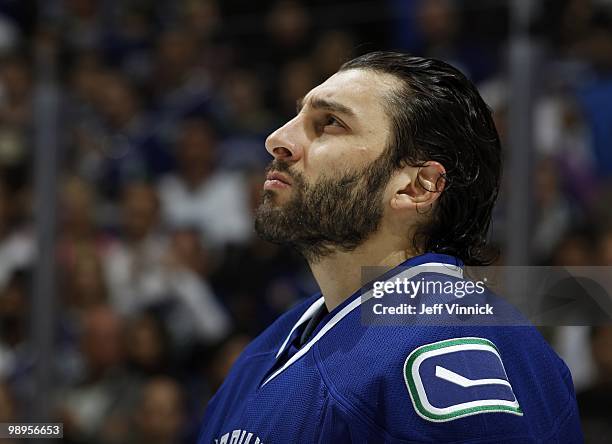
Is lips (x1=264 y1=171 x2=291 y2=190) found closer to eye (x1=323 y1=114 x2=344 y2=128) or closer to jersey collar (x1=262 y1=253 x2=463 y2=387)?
eye (x1=323 y1=114 x2=344 y2=128)

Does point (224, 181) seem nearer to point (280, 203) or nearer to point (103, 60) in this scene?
point (103, 60)

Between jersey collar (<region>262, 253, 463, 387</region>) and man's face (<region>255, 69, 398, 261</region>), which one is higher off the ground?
man's face (<region>255, 69, 398, 261</region>)

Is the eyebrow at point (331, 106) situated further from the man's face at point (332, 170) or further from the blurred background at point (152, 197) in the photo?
the blurred background at point (152, 197)

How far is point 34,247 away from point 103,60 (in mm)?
892

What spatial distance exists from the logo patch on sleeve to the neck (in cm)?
31

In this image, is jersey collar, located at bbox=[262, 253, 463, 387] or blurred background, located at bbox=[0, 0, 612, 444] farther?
blurred background, located at bbox=[0, 0, 612, 444]

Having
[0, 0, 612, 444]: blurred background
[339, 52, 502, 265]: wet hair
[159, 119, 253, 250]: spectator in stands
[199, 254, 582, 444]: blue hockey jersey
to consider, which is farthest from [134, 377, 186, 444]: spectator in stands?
[339, 52, 502, 265]: wet hair

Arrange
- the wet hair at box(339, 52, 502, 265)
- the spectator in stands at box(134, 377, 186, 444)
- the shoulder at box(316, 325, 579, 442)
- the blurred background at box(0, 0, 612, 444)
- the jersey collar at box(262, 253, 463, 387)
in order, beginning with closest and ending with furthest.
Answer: the shoulder at box(316, 325, 579, 442) < the jersey collar at box(262, 253, 463, 387) < the wet hair at box(339, 52, 502, 265) < the spectator in stands at box(134, 377, 186, 444) < the blurred background at box(0, 0, 612, 444)

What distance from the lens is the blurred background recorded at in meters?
3.67

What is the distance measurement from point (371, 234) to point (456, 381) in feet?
1.36

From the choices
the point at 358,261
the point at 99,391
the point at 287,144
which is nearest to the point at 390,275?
the point at 358,261

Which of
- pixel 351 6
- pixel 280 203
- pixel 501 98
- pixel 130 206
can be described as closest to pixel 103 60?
pixel 130 206

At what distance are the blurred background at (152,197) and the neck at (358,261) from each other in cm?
168

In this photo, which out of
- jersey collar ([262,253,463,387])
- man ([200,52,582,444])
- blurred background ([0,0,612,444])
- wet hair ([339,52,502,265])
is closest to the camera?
man ([200,52,582,444])
